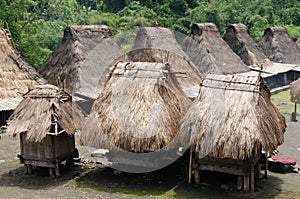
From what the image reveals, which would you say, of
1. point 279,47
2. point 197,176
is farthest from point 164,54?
point 279,47

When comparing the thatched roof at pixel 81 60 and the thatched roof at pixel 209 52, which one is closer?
the thatched roof at pixel 81 60

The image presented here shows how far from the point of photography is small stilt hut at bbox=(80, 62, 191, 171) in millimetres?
11789


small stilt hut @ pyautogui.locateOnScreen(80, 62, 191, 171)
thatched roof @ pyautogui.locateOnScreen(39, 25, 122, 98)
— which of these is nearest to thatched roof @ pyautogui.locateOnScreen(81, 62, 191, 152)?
small stilt hut @ pyautogui.locateOnScreen(80, 62, 191, 171)

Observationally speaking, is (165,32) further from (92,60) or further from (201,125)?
(201,125)

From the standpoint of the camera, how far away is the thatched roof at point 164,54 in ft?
69.2

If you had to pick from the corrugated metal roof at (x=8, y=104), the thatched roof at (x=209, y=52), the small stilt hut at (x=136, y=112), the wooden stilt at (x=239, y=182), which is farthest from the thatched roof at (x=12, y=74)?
the wooden stilt at (x=239, y=182)

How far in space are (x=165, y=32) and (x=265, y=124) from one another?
1326 cm

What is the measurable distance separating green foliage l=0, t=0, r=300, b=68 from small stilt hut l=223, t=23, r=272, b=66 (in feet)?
24.8

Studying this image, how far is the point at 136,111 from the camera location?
39.8 ft

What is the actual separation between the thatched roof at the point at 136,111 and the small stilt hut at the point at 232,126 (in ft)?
2.50

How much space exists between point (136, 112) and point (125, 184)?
6.98ft

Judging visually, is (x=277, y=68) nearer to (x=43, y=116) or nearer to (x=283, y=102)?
(x=283, y=102)

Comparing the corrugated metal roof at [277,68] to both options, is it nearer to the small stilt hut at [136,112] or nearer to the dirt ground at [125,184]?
the dirt ground at [125,184]

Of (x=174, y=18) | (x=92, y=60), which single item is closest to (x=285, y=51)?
(x=174, y=18)
